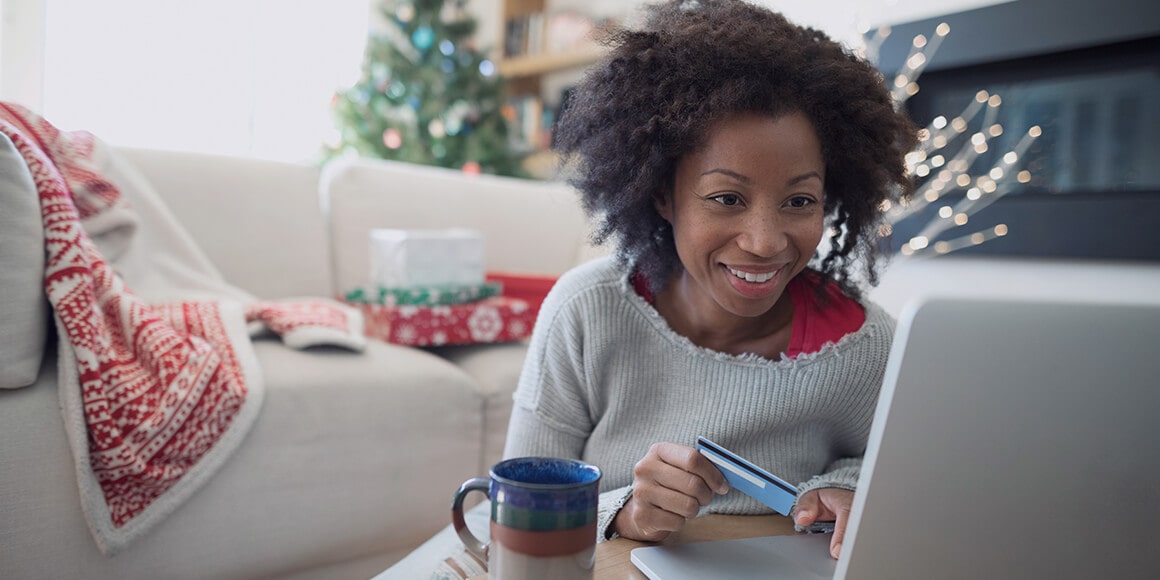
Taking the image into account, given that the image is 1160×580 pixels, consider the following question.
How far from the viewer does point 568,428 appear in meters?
0.96

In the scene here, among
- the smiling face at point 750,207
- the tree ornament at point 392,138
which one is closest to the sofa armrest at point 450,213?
the smiling face at point 750,207

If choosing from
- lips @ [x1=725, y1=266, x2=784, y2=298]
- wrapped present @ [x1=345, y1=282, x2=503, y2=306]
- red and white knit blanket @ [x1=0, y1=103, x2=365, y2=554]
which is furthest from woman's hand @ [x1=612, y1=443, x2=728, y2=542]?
wrapped present @ [x1=345, y1=282, x2=503, y2=306]

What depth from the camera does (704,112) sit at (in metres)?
0.84

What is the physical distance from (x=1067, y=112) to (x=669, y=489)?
2.35 meters

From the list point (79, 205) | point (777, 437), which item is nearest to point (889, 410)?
point (777, 437)

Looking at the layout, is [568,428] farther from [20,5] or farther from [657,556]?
[20,5]

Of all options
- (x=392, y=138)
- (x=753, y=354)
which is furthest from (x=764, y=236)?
(x=392, y=138)

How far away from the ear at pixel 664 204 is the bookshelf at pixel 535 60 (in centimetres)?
309

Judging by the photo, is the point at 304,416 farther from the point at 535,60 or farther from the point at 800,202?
the point at 535,60

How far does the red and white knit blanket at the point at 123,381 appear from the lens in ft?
3.94

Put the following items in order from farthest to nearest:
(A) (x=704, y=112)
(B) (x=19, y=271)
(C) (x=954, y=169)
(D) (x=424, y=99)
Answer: (D) (x=424, y=99), (C) (x=954, y=169), (B) (x=19, y=271), (A) (x=704, y=112)

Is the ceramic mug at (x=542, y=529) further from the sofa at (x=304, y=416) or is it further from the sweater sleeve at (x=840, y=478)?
the sofa at (x=304, y=416)

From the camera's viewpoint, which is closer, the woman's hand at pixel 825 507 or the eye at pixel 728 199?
the woman's hand at pixel 825 507

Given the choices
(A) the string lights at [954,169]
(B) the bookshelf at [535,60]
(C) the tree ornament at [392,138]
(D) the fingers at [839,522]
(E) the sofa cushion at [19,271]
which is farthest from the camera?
(B) the bookshelf at [535,60]
